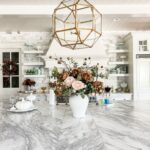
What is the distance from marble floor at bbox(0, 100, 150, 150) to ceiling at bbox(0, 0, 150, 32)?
8.65 feet

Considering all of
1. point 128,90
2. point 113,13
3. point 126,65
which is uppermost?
point 113,13

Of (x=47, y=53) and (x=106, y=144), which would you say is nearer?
(x=106, y=144)

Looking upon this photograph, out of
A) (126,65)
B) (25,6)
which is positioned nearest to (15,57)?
(25,6)

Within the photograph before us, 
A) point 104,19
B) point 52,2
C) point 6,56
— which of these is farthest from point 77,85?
point 6,56

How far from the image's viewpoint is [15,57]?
6.77 meters

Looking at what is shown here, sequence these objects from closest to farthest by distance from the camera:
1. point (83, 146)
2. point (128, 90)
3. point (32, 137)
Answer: point (83, 146) → point (32, 137) → point (128, 90)

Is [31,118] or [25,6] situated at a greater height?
[25,6]

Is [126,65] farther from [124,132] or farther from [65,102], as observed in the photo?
[124,132]

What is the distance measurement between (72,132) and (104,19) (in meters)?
3.86

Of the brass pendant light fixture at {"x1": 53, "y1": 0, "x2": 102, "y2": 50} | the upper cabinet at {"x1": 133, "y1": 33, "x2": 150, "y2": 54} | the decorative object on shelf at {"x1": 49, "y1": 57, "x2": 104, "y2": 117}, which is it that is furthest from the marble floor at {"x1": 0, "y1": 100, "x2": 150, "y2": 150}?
the upper cabinet at {"x1": 133, "y1": 33, "x2": 150, "y2": 54}

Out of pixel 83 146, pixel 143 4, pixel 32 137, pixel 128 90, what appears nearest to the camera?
pixel 83 146

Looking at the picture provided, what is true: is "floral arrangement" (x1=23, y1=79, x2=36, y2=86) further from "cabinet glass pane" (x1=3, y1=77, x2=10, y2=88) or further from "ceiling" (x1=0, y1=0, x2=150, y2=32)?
"ceiling" (x1=0, y1=0, x2=150, y2=32)

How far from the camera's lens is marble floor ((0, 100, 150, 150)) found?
1.39 metres

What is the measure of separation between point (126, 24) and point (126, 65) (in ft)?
3.84
